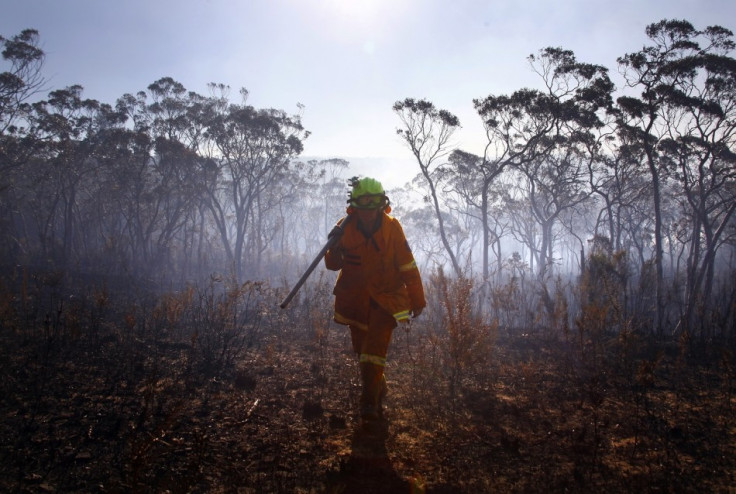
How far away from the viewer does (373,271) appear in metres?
3.60

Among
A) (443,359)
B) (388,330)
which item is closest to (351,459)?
(388,330)

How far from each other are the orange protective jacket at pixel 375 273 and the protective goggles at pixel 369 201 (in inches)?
4.7

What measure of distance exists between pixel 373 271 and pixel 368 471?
1530 mm

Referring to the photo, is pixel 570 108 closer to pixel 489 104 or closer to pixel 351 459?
pixel 489 104

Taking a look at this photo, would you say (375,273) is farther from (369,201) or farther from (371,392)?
(371,392)

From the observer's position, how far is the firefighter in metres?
3.48

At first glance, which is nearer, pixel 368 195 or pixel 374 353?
pixel 374 353

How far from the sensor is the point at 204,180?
24.0 metres

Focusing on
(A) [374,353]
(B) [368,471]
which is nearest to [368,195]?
(A) [374,353]

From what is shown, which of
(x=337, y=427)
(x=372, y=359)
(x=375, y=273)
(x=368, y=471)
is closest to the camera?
(x=368, y=471)

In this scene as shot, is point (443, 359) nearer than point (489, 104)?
Yes

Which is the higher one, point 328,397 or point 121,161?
point 121,161

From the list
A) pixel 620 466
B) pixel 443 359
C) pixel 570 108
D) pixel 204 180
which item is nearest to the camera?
pixel 620 466

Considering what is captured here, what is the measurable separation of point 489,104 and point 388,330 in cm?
1675
